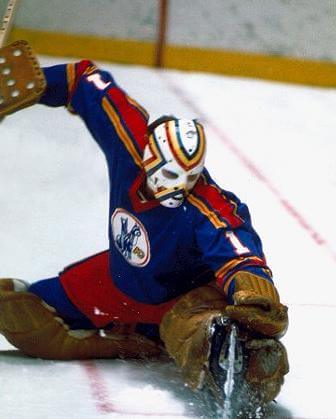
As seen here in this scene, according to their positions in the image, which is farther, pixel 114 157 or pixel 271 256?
pixel 271 256

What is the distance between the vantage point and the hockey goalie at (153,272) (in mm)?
2578

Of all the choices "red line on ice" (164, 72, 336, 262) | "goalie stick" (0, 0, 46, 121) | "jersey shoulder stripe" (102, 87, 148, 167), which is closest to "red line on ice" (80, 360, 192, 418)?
"jersey shoulder stripe" (102, 87, 148, 167)

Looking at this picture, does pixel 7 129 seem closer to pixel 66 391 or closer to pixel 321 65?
pixel 321 65

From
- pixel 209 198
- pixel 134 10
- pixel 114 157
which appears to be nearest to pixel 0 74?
pixel 114 157

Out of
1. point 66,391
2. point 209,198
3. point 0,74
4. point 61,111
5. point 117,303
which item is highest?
point 61,111

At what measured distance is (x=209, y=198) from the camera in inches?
107

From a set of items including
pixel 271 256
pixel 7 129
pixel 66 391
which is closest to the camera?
pixel 66 391

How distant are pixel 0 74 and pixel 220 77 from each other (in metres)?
2.94

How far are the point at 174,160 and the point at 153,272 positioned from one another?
280mm

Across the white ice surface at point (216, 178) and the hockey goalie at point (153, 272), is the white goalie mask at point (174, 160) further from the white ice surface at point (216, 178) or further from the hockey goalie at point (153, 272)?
the white ice surface at point (216, 178)

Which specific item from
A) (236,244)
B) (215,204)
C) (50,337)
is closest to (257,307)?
(236,244)

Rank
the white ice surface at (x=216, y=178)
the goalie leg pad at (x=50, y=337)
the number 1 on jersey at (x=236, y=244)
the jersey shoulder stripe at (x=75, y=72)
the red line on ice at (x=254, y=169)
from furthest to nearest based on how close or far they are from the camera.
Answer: the red line on ice at (x=254, y=169) → the jersey shoulder stripe at (x=75, y=72) → the goalie leg pad at (x=50, y=337) → the white ice surface at (x=216, y=178) → the number 1 on jersey at (x=236, y=244)

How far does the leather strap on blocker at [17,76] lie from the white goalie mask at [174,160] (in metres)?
0.35

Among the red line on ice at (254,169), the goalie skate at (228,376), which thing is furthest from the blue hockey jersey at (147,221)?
the red line on ice at (254,169)
